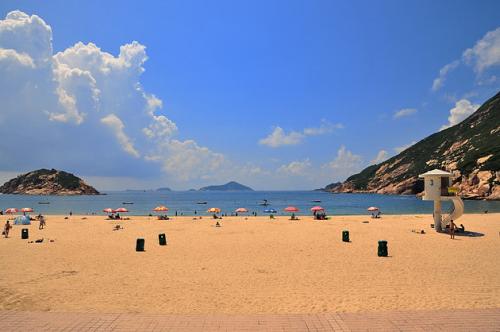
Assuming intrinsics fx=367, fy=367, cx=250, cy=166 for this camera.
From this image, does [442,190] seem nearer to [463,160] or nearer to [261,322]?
[261,322]

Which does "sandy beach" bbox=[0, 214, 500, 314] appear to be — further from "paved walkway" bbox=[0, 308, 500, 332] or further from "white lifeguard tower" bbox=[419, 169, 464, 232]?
"white lifeguard tower" bbox=[419, 169, 464, 232]

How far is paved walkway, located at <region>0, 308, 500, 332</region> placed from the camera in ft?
27.8

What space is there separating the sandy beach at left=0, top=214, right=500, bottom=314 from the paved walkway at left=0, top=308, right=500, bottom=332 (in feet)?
3.83

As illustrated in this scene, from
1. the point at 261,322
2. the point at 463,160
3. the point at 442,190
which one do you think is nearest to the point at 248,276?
the point at 261,322

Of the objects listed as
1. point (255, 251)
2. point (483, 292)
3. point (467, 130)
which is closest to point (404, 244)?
point (255, 251)

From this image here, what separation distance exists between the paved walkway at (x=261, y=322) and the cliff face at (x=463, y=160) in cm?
9442

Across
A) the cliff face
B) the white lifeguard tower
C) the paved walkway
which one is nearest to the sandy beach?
the paved walkway

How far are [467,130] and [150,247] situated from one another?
184m

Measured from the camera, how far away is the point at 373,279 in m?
14.6

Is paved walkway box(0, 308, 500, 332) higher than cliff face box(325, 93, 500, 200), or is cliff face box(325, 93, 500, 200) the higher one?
cliff face box(325, 93, 500, 200)

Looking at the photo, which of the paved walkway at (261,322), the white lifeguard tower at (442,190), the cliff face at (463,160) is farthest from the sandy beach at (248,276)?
the cliff face at (463,160)

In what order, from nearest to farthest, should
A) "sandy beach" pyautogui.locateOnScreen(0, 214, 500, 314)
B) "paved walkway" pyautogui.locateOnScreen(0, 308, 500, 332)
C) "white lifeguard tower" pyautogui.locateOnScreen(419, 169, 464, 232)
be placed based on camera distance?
"paved walkway" pyautogui.locateOnScreen(0, 308, 500, 332) → "sandy beach" pyautogui.locateOnScreen(0, 214, 500, 314) → "white lifeguard tower" pyautogui.locateOnScreen(419, 169, 464, 232)

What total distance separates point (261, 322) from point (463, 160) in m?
141

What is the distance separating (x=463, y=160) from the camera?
128 meters
